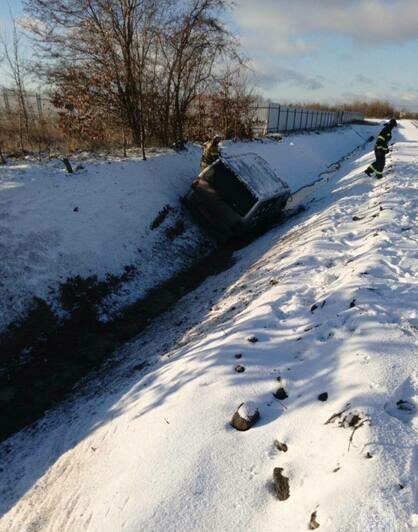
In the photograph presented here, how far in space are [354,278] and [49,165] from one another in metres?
7.49

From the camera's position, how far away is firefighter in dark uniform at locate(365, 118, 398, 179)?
517 inches

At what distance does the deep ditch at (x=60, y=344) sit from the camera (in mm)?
5613

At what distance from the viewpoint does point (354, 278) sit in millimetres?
5926

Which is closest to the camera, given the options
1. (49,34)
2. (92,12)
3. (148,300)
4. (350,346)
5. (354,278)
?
(350,346)

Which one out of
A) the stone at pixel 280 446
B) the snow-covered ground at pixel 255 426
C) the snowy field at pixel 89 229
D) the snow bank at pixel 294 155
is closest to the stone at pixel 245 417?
the snow-covered ground at pixel 255 426

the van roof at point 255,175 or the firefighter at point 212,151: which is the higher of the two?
the firefighter at point 212,151

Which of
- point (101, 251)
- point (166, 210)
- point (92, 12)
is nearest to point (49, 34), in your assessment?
point (92, 12)

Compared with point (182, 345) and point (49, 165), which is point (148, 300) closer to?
point (182, 345)

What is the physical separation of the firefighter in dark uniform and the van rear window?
565 centimetres

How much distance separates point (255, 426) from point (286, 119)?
3333 centimetres

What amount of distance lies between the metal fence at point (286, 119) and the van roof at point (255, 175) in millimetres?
14346

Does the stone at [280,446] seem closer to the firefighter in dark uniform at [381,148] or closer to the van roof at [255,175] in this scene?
the van roof at [255,175]

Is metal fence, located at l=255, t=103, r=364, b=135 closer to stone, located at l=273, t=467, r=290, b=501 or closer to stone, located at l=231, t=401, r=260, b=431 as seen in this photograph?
stone, located at l=231, t=401, r=260, b=431

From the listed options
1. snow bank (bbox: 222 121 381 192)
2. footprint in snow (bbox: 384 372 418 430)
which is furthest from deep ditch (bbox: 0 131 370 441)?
Result: snow bank (bbox: 222 121 381 192)
